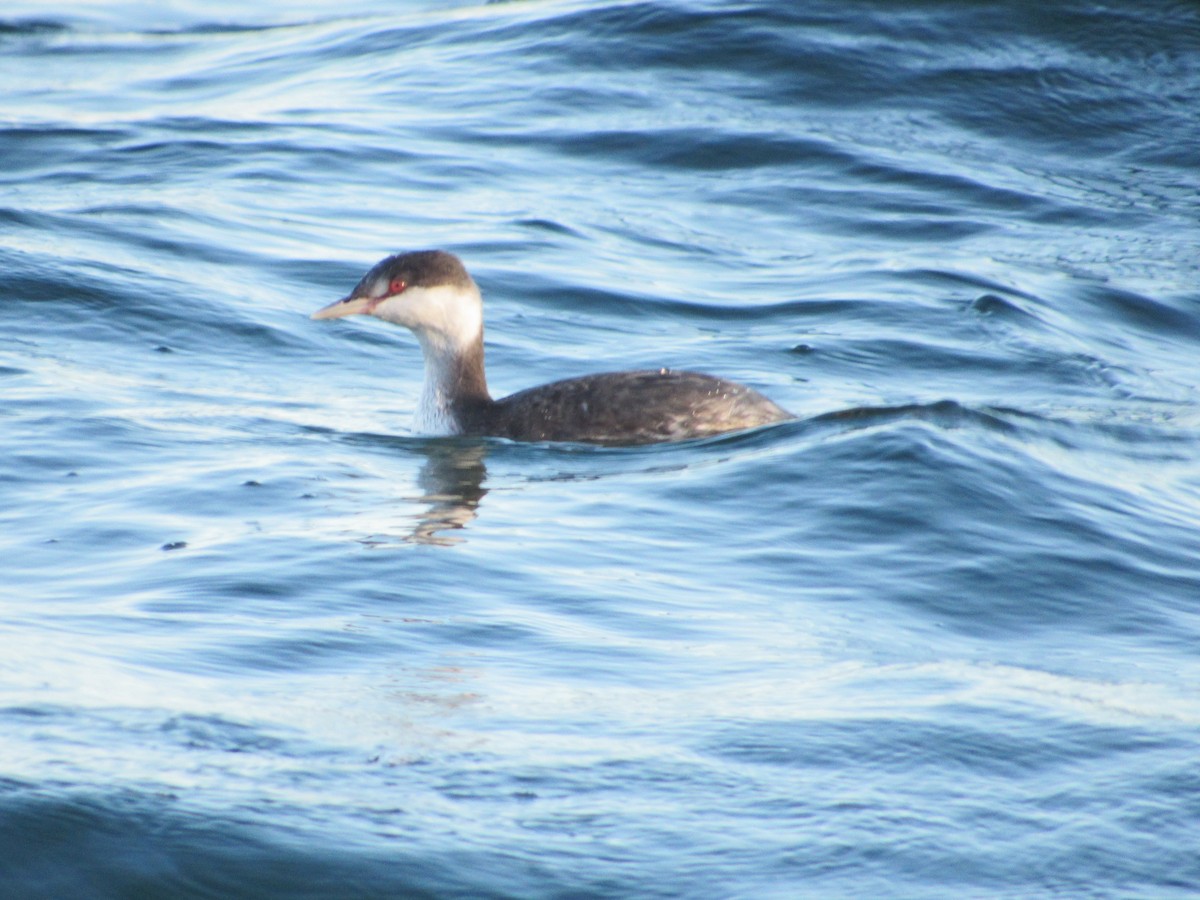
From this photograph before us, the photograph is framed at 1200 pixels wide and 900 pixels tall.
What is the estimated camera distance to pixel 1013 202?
55.2 feet

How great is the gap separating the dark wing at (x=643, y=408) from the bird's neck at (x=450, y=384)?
1.71 feet

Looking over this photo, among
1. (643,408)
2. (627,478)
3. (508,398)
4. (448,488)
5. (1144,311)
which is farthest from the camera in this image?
(1144,311)

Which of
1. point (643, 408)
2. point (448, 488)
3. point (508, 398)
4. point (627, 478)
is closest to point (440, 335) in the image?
point (508, 398)

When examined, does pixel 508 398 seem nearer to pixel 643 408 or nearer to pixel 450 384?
pixel 450 384

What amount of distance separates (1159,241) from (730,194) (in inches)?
141

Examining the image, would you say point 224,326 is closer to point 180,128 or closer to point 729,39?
point 180,128

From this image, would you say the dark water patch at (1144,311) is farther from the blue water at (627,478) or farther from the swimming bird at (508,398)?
the swimming bird at (508,398)

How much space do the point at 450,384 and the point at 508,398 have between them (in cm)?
34

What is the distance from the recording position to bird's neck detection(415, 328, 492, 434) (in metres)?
10.9

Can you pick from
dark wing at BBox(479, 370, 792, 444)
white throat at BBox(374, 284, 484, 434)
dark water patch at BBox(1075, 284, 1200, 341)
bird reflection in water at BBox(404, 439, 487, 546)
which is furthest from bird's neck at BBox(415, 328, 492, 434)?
dark water patch at BBox(1075, 284, 1200, 341)

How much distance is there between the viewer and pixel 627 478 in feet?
32.5

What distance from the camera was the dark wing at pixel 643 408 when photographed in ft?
33.9

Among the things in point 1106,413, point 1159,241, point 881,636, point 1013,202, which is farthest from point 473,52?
point 881,636

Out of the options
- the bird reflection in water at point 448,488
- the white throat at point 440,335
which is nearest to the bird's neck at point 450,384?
the white throat at point 440,335
